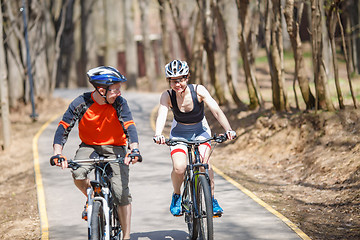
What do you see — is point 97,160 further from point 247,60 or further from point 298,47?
point 247,60

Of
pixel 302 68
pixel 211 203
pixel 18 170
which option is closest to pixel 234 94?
pixel 302 68

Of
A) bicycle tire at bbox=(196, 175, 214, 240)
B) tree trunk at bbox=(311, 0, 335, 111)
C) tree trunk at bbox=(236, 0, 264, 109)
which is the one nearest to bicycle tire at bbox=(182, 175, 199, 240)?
bicycle tire at bbox=(196, 175, 214, 240)

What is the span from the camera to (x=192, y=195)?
6820 mm

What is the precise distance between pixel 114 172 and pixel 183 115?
134 cm

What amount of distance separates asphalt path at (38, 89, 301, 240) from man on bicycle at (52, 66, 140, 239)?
58.9 inches

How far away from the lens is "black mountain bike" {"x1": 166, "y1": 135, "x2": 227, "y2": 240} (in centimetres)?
649

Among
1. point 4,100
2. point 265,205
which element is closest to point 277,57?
point 265,205

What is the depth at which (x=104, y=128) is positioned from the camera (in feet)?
21.1

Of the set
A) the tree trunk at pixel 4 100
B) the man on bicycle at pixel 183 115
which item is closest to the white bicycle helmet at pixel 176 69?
the man on bicycle at pixel 183 115

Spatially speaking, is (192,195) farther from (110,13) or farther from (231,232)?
(110,13)

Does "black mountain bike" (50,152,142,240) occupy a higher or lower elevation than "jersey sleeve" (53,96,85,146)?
lower

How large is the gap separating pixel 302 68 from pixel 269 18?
200 centimetres

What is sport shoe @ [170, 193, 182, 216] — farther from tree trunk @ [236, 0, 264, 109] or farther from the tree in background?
tree trunk @ [236, 0, 264, 109]

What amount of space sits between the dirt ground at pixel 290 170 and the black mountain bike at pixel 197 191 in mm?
1544
